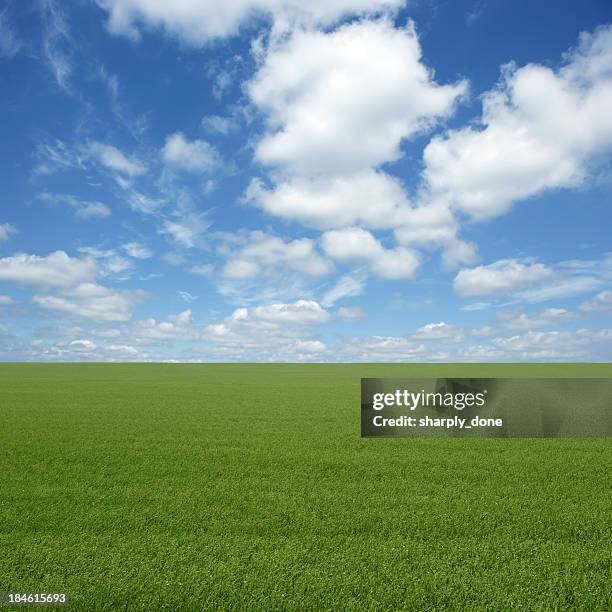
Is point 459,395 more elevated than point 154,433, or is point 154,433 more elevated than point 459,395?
point 459,395

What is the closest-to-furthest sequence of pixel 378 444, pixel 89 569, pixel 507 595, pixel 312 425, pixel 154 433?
pixel 507 595 → pixel 89 569 → pixel 378 444 → pixel 154 433 → pixel 312 425

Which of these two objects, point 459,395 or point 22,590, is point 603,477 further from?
point 22,590

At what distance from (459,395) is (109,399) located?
50.4ft

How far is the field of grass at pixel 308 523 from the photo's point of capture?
4098mm

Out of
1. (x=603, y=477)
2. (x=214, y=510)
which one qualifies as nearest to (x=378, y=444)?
(x=603, y=477)

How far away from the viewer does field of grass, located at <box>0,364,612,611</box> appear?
410cm

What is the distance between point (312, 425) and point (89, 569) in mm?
8871

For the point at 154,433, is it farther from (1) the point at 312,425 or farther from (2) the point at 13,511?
(2) the point at 13,511

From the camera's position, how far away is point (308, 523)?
551 centimetres

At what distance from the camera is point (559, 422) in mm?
11602

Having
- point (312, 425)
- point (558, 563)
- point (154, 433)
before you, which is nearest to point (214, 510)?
point (558, 563)

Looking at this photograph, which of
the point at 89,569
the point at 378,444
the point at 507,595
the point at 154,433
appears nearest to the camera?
the point at 507,595

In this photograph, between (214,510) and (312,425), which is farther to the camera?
(312,425)

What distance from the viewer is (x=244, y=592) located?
13.3 feet
